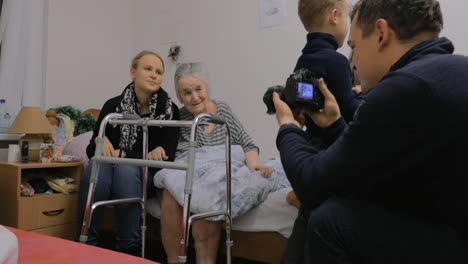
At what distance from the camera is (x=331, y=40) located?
1.14 metres

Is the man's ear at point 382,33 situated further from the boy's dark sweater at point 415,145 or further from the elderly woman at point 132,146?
the elderly woman at point 132,146

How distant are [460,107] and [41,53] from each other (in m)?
2.62

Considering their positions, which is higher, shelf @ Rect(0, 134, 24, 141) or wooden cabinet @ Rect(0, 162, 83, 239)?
shelf @ Rect(0, 134, 24, 141)

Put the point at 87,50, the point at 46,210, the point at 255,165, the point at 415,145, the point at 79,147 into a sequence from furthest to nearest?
1. the point at 87,50
2. the point at 79,147
3. the point at 46,210
4. the point at 255,165
5. the point at 415,145

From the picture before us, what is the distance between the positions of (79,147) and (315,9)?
1.65m

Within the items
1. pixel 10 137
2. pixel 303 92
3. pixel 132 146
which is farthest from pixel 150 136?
pixel 303 92

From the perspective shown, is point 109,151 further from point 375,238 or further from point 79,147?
point 375,238

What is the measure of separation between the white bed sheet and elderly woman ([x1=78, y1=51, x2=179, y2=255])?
482mm

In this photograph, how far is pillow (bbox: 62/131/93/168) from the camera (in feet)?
7.29

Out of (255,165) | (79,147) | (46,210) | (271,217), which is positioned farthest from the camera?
(79,147)

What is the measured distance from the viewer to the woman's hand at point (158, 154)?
1.74 metres

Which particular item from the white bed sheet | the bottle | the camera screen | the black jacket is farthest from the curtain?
the camera screen

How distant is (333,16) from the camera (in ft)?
3.77

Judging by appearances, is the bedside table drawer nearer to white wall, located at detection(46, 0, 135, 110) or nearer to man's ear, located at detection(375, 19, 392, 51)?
white wall, located at detection(46, 0, 135, 110)
